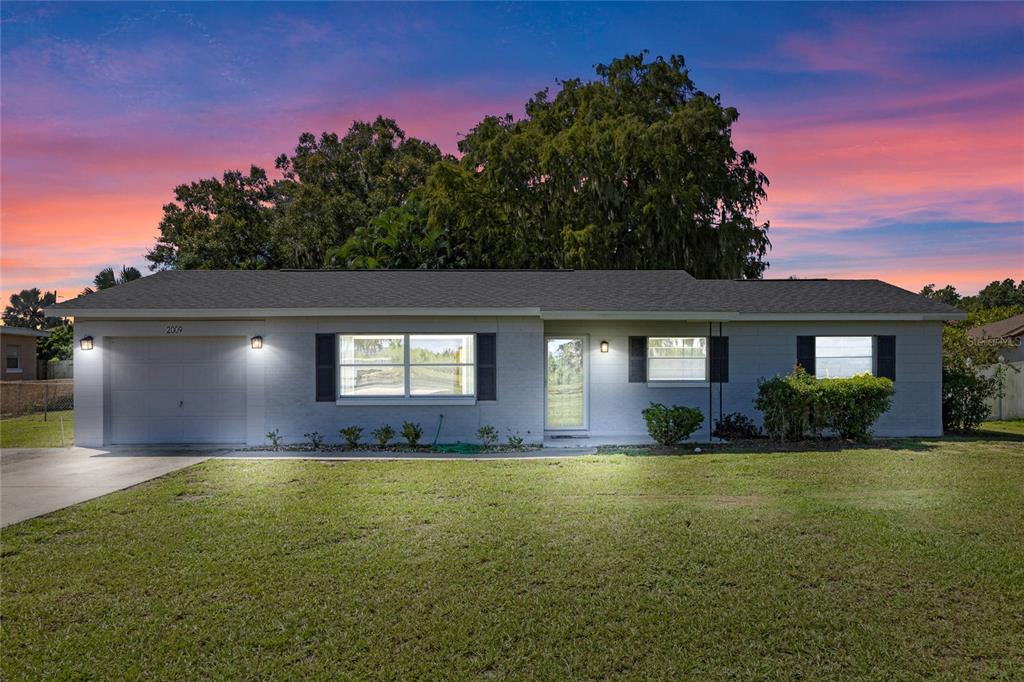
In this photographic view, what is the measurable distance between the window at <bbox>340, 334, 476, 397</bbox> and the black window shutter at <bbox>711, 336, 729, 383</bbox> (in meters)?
5.03

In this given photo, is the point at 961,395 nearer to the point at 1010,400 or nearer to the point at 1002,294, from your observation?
the point at 1010,400

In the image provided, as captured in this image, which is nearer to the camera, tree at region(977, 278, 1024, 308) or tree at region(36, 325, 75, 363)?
tree at region(36, 325, 75, 363)

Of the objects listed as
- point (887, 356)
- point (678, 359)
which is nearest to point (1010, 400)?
point (887, 356)

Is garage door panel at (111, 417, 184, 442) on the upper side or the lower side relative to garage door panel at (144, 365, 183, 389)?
lower

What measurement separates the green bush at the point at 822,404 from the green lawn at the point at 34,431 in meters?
14.0

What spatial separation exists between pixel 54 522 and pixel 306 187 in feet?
Answer: 79.5

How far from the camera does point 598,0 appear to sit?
1488 cm

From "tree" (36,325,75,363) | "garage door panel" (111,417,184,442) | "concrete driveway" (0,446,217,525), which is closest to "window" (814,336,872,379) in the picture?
"concrete driveway" (0,446,217,525)

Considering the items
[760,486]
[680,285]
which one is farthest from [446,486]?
[680,285]

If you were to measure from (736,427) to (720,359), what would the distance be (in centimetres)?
145

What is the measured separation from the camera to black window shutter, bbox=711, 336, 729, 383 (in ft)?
42.9

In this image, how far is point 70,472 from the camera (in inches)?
379

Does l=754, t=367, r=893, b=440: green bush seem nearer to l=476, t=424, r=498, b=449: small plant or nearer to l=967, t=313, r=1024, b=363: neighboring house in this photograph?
l=476, t=424, r=498, b=449: small plant

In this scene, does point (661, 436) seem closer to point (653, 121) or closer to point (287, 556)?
point (287, 556)
